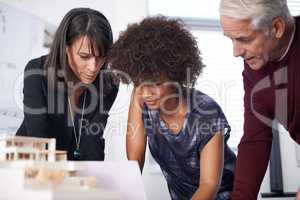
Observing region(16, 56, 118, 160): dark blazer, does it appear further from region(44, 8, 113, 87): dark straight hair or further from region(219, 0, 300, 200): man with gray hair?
region(219, 0, 300, 200): man with gray hair

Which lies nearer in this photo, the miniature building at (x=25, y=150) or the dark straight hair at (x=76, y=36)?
the miniature building at (x=25, y=150)

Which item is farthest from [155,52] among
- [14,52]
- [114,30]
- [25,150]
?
[14,52]

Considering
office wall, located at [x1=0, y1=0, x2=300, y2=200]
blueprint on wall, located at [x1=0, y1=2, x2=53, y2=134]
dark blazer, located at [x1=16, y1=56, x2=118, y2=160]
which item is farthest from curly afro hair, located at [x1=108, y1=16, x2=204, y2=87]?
blueprint on wall, located at [x1=0, y1=2, x2=53, y2=134]

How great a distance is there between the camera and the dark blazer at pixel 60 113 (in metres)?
1.27

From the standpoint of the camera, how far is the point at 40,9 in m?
2.34

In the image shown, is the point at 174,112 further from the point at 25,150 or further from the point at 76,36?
the point at 25,150

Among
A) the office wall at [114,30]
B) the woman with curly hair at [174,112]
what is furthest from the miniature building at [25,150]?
the office wall at [114,30]

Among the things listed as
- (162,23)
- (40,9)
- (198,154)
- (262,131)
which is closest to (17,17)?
(40,9)

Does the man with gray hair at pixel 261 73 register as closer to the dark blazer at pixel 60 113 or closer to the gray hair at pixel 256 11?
the gray hair at pixel 256 11

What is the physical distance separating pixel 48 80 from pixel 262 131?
678mm

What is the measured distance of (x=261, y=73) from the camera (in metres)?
1.14

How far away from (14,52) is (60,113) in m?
1.12

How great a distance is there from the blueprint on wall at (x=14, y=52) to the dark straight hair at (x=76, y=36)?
106 cm

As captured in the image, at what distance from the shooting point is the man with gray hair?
3.38ft
